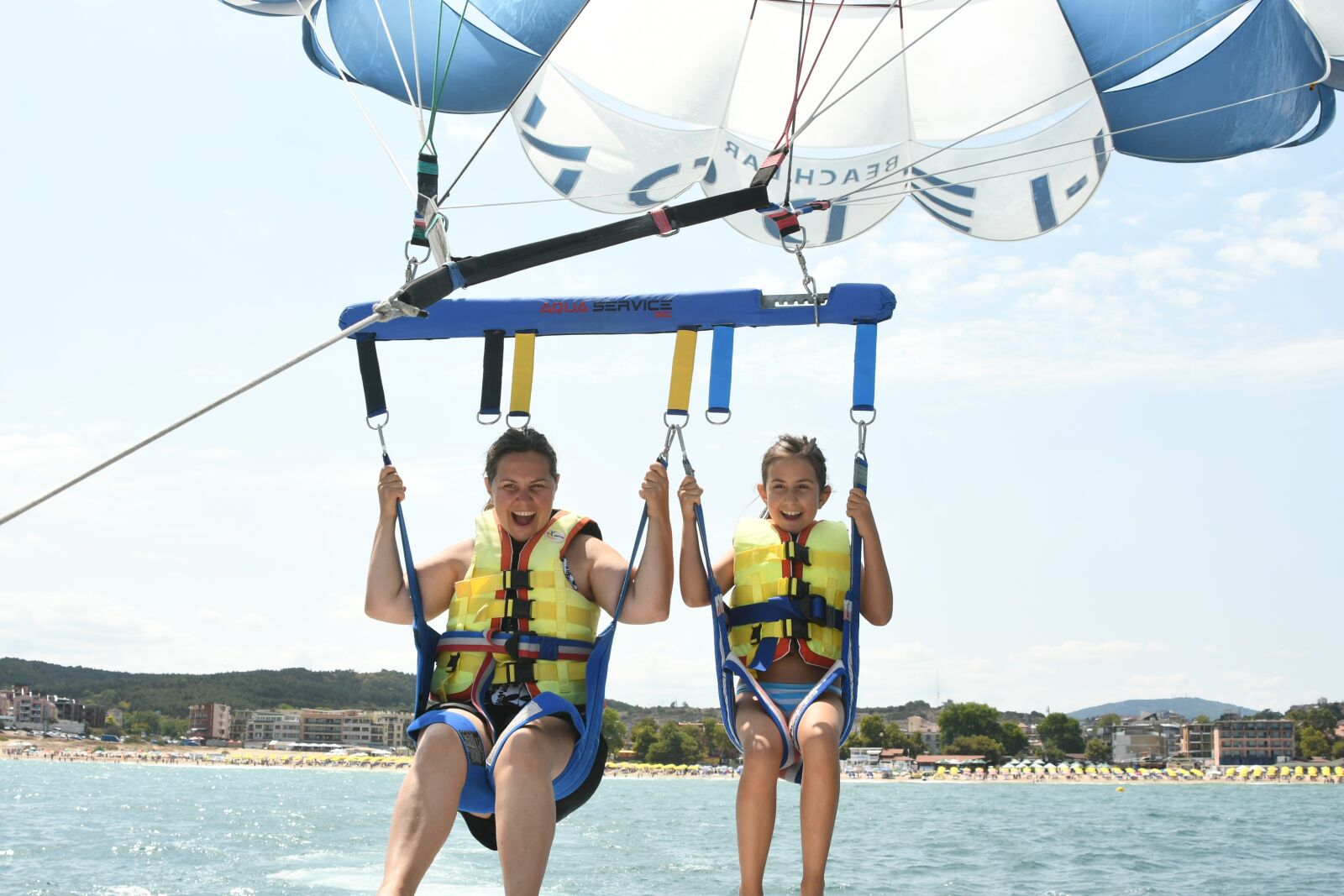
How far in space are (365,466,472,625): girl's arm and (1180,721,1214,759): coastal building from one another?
122461 millimetres

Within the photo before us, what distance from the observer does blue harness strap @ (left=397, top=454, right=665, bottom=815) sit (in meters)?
2.95

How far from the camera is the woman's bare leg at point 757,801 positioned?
322 cm

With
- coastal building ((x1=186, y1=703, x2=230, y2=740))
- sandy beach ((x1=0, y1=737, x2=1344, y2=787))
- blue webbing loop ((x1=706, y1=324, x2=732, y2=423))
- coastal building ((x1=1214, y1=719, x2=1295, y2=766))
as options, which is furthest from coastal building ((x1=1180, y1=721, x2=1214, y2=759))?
blue webbing loop ((x1=706, y1=324, x2=732, y2=423))

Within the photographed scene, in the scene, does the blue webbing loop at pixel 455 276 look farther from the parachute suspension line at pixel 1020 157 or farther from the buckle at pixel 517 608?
the parachute suspension line at pixel 1020 157

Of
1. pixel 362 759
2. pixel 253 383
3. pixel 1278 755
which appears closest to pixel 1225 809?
pixel 253 383

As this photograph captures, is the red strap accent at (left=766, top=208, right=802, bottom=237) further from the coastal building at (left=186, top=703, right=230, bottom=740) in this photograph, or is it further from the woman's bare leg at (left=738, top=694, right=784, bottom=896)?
the coastal building at (left=186, top=703, right=230, bottom=740)

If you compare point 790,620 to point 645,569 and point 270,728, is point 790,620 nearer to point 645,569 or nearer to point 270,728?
point 645,569

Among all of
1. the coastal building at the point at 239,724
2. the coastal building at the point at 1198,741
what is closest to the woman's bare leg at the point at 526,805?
the coastal building at the point at 1198,741

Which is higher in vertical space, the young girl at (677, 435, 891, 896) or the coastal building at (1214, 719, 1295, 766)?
the young girl at (677, 435, 891, 896)

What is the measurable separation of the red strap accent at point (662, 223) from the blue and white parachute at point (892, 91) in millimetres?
2124

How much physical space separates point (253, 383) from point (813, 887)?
74.6 inches

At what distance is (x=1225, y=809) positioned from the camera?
4800cm

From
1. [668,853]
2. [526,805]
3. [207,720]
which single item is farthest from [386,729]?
[526,805]

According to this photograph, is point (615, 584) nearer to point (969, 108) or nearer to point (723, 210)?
point (723, 210)
